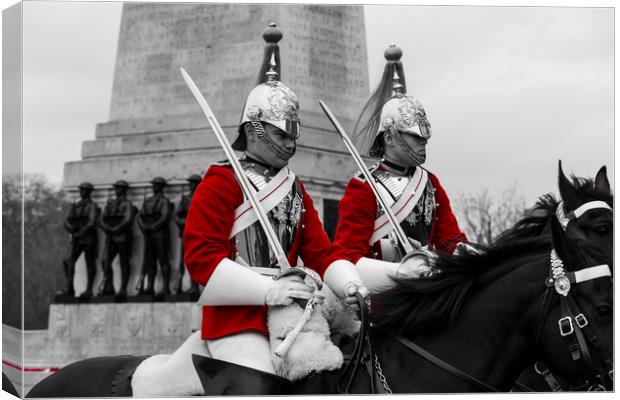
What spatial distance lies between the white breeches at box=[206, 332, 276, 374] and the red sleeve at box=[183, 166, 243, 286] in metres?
0.37

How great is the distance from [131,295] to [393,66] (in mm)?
11480

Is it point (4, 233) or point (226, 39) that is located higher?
point (226, 39)

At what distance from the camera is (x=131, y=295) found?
21.5 metres

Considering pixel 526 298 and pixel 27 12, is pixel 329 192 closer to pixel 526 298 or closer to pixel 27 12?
pixel 27 12

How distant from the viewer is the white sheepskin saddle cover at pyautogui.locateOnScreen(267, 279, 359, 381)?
6871 millimetres

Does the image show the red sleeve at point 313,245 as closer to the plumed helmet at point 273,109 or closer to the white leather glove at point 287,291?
the plumed helmet at point 273,109

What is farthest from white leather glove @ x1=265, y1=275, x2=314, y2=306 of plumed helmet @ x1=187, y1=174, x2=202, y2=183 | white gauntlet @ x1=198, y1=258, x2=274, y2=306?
plumed helmet @ x1=187, y1=174, x2=202, y2=183

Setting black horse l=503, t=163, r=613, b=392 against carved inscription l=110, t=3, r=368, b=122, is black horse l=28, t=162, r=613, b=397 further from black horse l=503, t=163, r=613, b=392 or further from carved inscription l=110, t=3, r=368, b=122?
carved inscription l=110, t=3, r=368, b=122

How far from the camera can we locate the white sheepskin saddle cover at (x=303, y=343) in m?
6.87

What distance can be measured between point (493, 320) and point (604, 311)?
626mm

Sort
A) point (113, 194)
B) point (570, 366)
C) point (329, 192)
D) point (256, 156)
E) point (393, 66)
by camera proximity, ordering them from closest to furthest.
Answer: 1. point (570, 366)
2. point (256, 156)
3. point (393, 66)
4. point (329, 192)
5. point (113, 194)

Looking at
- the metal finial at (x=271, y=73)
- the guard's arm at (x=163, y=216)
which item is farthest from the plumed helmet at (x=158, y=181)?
the metal finial at (x=271, y=73)

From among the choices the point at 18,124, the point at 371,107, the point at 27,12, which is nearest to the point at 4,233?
the point at 18,124

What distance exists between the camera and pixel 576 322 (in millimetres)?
6320
